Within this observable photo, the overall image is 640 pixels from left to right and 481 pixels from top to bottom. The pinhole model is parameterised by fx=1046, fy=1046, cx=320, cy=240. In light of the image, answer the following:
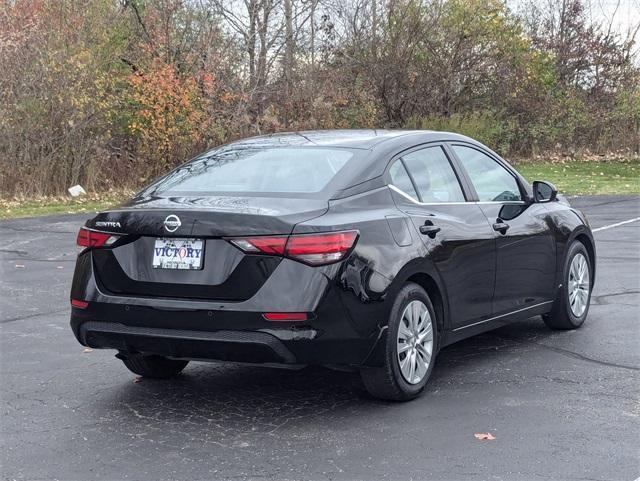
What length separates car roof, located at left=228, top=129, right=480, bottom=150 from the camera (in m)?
6.58

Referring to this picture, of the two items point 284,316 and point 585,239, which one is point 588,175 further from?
point 284,316

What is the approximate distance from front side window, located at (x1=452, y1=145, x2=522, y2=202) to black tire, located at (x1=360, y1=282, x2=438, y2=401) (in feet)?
4.62

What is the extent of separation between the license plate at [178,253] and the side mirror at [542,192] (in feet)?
10.0

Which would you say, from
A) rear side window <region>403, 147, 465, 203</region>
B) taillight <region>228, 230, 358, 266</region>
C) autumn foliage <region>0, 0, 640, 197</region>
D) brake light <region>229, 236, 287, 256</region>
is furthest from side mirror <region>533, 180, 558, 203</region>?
autumn foliage <region>0, 0, 640, 197</region>

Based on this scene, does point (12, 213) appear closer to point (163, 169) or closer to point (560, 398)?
point (163, 169)

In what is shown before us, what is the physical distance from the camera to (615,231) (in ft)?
50.0

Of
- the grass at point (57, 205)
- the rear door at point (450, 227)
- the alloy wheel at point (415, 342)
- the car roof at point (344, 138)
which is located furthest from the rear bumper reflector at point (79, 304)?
the grass at point (57, 205)

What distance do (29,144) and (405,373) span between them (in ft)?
56.0

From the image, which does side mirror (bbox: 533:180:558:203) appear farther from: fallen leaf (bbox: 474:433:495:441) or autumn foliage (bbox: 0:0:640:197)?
autumn foliage (bbox: 0:0:640:197)

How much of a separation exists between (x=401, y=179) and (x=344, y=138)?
0.55 metres

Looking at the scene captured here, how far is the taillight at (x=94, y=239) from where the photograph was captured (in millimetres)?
5938

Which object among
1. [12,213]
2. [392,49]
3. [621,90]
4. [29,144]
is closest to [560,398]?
[12,213]

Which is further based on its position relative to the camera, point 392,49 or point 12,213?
point 392,49

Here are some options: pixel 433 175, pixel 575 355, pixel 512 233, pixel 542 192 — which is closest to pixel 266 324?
pixel 433 175
